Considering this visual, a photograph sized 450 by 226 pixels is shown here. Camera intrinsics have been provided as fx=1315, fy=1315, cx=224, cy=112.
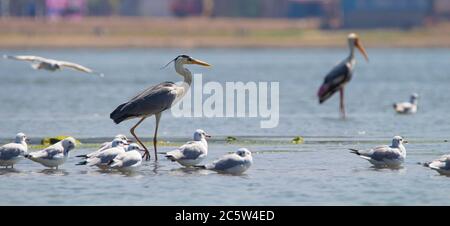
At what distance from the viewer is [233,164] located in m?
19.5

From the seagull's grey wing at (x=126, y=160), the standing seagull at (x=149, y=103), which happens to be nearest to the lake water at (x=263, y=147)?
the seagull's grey wing at (x=126, y=160)

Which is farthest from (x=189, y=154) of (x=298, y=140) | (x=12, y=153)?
(x=298, y=140)

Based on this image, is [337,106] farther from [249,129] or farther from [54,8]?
[54,8]

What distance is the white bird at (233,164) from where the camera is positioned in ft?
63.9

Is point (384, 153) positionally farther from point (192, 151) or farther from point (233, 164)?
point (192, 151)

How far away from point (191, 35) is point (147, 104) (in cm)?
8736

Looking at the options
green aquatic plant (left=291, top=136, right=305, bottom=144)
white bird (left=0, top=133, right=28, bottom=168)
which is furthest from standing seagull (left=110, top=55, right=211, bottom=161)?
green aquatic plant (left=291, top=136, right=305, bottom=144)

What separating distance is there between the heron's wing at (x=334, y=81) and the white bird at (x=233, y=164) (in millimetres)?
13266

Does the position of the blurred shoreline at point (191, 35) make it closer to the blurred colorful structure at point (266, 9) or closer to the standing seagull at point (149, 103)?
the blurred colorful structure at point (266, 9)

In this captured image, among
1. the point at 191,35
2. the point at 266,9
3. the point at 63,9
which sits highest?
the point at 266,9

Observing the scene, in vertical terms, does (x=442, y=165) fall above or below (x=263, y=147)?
above

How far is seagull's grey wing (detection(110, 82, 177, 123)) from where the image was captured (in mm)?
21750

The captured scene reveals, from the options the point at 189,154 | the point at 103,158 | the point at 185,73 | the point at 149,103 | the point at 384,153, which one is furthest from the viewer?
the point at 185,73
